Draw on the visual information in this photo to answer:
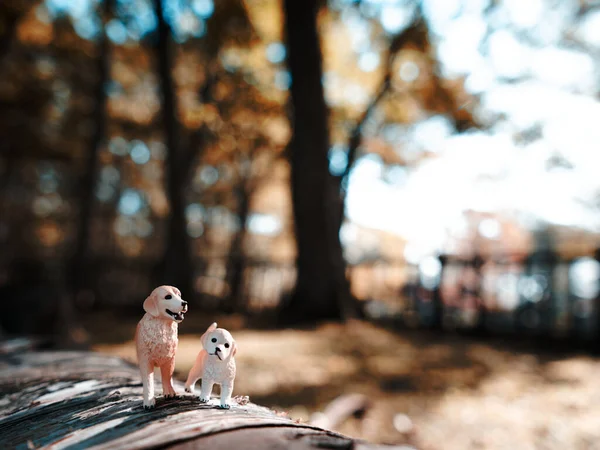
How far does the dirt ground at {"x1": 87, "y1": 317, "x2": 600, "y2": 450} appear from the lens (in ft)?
14.1

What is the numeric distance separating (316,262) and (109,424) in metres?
8.08

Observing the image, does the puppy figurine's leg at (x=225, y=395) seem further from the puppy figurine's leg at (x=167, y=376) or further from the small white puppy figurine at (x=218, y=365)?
the puppy figurine's leg at (x=167, y=376)

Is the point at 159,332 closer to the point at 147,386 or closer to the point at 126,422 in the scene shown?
the point at 147,386

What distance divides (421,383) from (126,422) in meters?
4.91

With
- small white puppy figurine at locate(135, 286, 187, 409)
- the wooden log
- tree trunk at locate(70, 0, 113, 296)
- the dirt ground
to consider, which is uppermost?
tree trunk at locate(70, 0, 113, 296)

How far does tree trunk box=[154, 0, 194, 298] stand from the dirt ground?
390cm

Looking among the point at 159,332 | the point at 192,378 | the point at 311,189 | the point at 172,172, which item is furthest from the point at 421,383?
the point at 172,172

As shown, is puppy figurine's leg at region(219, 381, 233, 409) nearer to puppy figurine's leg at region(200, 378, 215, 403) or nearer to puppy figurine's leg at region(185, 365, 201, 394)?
puppy figurine's leg at region(200, 378, 215, 403)

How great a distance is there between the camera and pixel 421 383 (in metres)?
5.66

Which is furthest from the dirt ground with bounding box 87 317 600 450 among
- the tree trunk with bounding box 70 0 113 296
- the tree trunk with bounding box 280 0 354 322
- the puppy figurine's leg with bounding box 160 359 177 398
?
the tree trunk with bounding box 70 0 113 296

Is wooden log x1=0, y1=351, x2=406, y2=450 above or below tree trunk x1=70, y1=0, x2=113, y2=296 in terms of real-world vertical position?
below

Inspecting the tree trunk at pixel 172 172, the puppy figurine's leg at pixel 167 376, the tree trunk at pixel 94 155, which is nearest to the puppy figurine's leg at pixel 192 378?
the puppy figurine's leg at pixel 167 376

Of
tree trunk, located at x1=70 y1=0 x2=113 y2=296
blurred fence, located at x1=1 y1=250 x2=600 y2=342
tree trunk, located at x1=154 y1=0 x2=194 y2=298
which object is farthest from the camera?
tree trunk, located at x1=70 y1=0 x2=113 y2=296

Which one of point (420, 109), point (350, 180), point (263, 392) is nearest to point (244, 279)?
point (350, 180)
